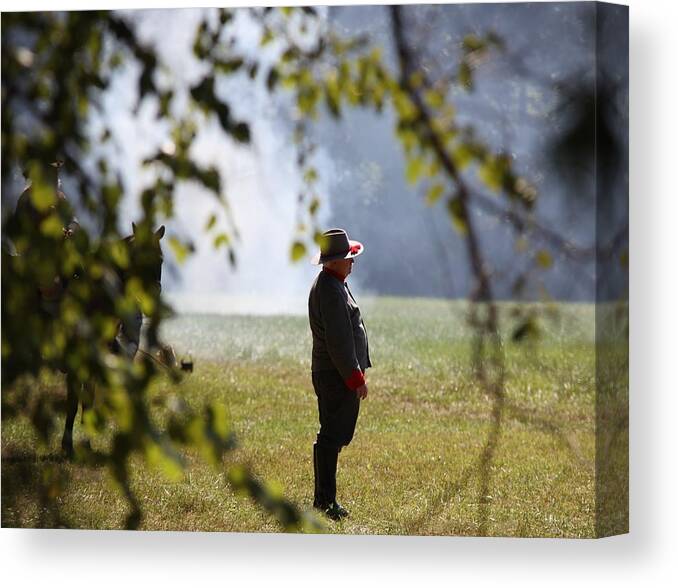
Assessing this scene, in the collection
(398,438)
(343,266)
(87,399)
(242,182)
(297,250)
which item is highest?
(242,182)

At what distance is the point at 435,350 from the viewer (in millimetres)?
5852

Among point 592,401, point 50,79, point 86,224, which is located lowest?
point 592,401

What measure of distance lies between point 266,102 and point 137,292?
3304 millimetres

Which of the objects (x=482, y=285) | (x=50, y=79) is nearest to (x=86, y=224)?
(x=50, y=79)

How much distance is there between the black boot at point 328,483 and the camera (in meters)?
5.82

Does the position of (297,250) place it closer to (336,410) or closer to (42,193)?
(42,193)

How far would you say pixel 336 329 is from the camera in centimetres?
583

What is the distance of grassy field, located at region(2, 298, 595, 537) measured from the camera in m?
5.61

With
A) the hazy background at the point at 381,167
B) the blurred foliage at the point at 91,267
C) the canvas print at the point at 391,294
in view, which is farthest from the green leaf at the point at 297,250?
the hazy background at the point at 381,167

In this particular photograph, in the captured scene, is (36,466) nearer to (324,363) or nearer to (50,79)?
(324,363)

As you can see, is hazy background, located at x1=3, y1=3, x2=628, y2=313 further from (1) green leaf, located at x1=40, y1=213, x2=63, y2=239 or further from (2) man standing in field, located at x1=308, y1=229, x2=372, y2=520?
(1) green leaf, located at x1=40, y1=213, x2=63, y2=239

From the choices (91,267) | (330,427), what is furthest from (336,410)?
(91,267)

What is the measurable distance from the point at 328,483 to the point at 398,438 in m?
0.38

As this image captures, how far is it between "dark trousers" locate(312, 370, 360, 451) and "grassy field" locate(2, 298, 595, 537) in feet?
0.18
